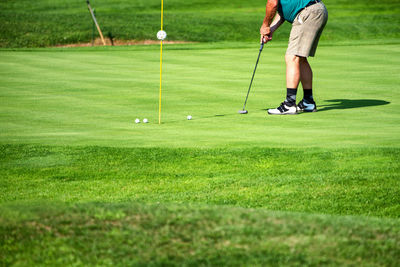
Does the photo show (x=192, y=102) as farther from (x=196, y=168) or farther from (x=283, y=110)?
(x=196, y=168)

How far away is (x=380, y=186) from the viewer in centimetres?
543

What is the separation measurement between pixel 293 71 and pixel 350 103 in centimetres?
94

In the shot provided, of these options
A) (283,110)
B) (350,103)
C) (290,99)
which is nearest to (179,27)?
(350,103)

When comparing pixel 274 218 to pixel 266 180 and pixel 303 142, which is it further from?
pixel 303 142

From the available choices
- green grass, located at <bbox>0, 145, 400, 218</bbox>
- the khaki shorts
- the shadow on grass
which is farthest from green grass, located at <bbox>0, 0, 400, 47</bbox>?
green grass, located at <bbox>0, 145, 400, 218</bbox>

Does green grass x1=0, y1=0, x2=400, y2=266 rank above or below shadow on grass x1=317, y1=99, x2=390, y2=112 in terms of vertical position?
below

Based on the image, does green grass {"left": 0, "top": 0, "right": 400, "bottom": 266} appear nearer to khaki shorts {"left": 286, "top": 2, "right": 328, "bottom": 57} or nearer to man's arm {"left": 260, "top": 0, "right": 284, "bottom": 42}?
khaki shorts {"left": 286, "top": 2, "right": 328, "bottom": 57}

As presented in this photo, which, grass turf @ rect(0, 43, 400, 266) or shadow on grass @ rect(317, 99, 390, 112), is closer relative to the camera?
grass turf @ rect(0, 43, 400, 266)

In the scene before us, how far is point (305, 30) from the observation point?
8.96 metres

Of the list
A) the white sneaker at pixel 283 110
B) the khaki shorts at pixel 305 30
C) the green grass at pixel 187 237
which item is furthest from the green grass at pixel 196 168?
the khaki shorts at pixel 305 30

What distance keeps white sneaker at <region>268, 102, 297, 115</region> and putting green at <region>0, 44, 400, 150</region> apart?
0.13 metres

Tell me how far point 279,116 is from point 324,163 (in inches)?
87.3

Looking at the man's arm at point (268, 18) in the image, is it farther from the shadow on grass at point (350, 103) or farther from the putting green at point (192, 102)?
the shadow on grass at point (350, 103)

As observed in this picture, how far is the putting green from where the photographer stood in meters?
6.76
